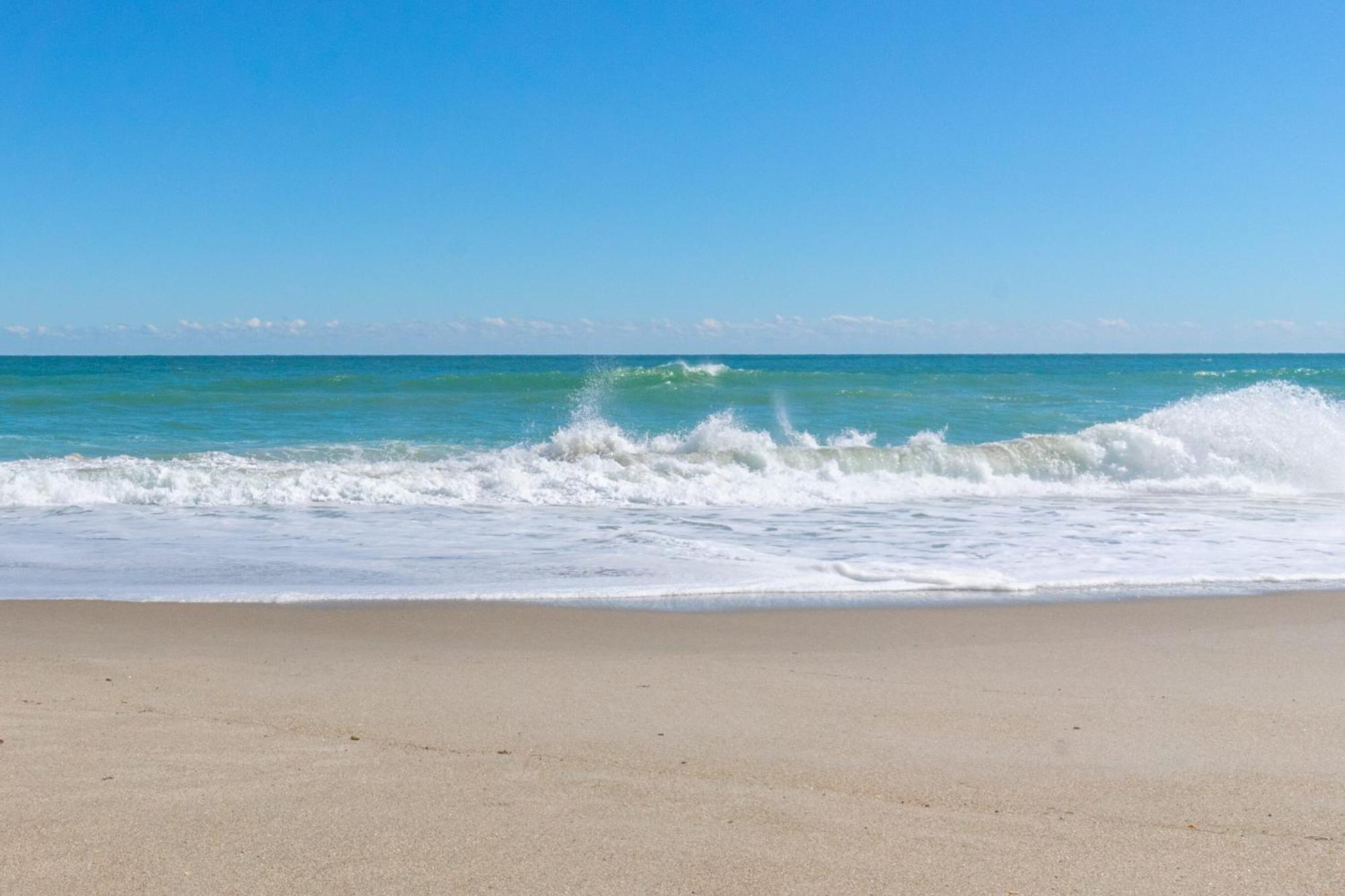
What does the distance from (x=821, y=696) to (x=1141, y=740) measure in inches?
48.4

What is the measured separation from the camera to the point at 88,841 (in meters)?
2.82

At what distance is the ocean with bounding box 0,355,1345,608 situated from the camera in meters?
7.30

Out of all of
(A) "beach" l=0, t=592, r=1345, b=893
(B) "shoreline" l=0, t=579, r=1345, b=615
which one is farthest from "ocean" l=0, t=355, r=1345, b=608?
(A) "beach" l=0, t=592, r=1345, b=893

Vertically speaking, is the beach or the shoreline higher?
the beach

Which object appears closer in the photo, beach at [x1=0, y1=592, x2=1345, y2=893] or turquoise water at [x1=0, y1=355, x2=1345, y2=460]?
beach at [x1=0, y1=592, x2=1345, y2=893]

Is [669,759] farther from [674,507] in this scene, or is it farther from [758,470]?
[758,470]

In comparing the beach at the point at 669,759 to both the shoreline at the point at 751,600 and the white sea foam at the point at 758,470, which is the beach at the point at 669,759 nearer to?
the shoreline at the point at 751,600

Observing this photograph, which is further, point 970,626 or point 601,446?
point 601,446

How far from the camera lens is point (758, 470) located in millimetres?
14734

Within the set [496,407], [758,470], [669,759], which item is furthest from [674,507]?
[496,407]

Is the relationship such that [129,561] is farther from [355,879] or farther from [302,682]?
[355,879]

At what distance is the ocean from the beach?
1.29 meters

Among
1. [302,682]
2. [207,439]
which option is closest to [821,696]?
[302,682]

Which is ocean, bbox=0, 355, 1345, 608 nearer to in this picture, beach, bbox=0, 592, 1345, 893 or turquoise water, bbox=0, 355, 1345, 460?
turquoise water, bbox=0, 355, 1345, 460
